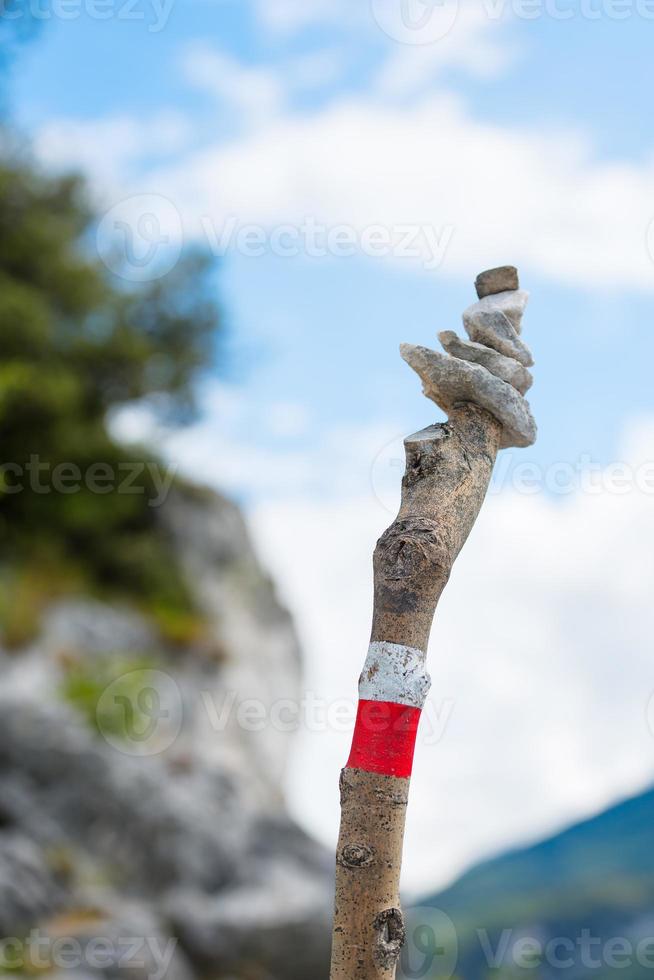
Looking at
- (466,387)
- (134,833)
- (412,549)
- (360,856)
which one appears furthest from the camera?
(134,833)

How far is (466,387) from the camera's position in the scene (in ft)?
12.5

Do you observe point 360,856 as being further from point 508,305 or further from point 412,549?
point 508,305

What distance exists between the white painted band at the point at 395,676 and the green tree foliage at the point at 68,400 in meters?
14.7

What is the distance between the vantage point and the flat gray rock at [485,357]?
3916 millimetres

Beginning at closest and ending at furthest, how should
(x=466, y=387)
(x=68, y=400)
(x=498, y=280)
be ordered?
(x=466, y=387) → (x=498, y=280) → (x=68, y=400)

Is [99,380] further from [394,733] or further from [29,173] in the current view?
[394,733]

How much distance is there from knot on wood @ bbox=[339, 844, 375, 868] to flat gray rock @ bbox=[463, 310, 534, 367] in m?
1.83

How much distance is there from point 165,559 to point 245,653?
2260 millimetres

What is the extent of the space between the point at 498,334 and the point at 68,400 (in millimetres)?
16101

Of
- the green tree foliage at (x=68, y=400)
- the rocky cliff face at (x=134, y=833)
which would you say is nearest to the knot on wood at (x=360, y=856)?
the rocky cliff face at (x=134, y=833)

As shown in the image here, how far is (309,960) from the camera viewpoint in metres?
11.1

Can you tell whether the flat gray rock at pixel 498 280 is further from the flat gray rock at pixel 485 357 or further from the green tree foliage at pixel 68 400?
the green tree foliage at pixel 68 400

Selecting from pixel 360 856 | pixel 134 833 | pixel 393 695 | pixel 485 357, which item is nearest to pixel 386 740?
pixel 393 695

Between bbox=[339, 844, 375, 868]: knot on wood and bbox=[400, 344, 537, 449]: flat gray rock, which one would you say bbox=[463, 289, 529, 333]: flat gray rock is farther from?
bbox=[339, 844, 375, 868]: knot on wood
